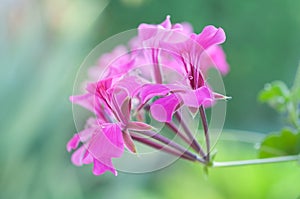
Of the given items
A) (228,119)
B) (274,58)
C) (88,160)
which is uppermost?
(88,160)

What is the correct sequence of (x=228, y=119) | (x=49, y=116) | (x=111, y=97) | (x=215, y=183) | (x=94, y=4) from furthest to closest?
(x=228, y=119) < (x=94, y=4) < (x=49, y=116) < (x=215, y=183) < (x=111, y=97)

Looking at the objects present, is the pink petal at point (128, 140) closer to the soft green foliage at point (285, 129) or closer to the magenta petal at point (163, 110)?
the magenta petal at point (163, 110)

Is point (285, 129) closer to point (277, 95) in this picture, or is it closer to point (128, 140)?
point (277, 95)

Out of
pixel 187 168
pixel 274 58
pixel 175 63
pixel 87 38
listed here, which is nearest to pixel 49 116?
pixel 87 38

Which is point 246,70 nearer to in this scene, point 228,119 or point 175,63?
point 228,119

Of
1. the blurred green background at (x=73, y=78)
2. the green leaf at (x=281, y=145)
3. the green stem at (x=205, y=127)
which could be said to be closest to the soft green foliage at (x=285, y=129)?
the green leaf at (x=281, y=145)
